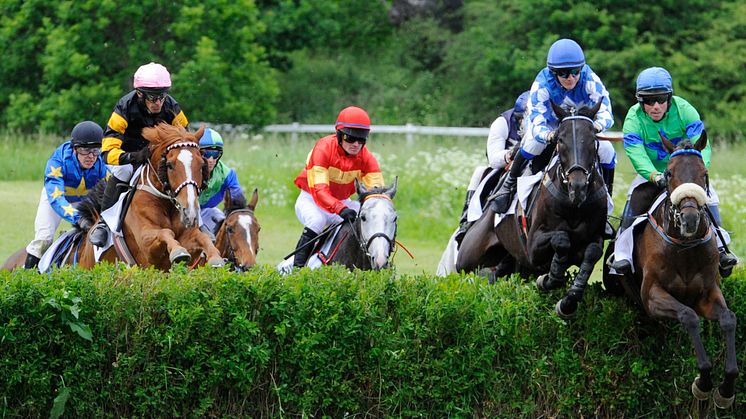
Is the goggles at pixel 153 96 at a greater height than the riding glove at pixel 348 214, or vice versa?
the goggles at pixel 153 96

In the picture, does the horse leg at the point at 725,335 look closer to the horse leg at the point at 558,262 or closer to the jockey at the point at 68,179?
the horse leg at the point at 558,262

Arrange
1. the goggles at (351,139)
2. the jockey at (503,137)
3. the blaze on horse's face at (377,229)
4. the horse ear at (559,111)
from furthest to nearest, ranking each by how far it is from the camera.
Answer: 1. the jockey at (503,137)
2. the goggles at (351,139)
3. the blaze on horse's face at (377,229)
4. the horse ear at (559,111)

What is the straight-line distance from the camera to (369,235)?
10.1 m

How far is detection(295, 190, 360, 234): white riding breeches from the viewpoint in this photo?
37.0 feet

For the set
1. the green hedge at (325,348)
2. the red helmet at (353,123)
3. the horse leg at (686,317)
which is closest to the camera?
the green hedge at (325,348)

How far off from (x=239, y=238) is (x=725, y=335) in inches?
178

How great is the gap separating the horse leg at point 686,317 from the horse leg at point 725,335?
10cm

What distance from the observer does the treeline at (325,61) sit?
32.9m

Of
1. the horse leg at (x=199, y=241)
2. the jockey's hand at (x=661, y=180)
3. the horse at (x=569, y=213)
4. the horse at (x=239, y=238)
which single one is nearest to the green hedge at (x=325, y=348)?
the horse at (x=569, y=213)

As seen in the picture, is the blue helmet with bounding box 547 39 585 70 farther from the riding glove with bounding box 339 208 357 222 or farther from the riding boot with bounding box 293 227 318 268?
the riding boot with bounding box 293 227 318 268

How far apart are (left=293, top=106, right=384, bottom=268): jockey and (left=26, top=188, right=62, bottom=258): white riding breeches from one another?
7.77 feet

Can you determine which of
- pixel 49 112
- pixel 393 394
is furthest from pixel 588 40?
pixel 393 394

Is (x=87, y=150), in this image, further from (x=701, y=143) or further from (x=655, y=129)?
(x=701, y=143)

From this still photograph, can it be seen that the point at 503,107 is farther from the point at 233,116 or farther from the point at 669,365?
the point at 669,365
